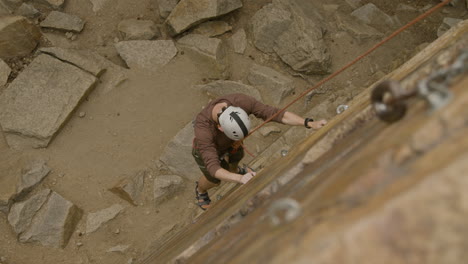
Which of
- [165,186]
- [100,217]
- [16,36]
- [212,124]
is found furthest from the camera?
[16,36]

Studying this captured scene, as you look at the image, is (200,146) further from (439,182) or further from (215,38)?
(215,38)

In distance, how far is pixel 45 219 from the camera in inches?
248

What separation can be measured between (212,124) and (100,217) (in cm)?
310

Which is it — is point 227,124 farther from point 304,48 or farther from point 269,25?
point 269,25

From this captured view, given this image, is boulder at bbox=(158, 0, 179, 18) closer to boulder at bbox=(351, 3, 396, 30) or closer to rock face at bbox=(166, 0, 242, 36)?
rock face at bbox=(166, 0, 242, 36)

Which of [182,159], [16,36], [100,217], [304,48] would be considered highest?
[16,36]

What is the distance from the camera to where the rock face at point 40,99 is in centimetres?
692

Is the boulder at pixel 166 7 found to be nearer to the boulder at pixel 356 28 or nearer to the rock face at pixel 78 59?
the rock face at pixel 78 59

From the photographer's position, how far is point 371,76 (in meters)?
8.06

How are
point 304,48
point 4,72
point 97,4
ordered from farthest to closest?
point 97,4
point 304,48
point 4,72

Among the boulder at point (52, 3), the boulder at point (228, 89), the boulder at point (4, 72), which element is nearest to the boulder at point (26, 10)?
the boulder at point (52, 3)

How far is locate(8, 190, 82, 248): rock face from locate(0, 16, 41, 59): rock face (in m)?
3.00

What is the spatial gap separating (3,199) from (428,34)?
8793mm

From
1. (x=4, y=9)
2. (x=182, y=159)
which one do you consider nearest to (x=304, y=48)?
(x=182, y=159)
